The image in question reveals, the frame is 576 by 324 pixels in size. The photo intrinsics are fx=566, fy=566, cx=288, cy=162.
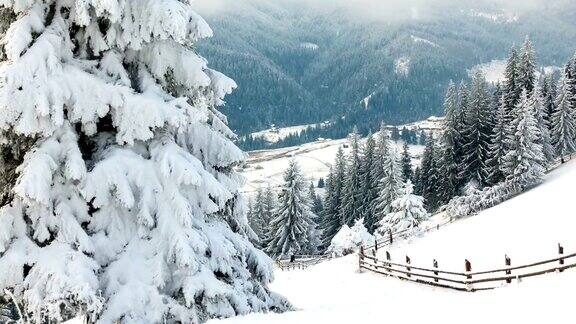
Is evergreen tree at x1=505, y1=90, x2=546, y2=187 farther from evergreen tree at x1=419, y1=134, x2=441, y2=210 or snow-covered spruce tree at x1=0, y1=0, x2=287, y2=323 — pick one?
snow-covered spruce tree at x1=0, y1=0, x2=287, y2=323

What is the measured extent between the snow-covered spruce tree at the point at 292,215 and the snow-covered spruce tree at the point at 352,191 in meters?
11.7

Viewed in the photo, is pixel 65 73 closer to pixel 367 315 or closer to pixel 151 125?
pixel 151 125

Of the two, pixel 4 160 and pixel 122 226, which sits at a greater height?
pixel 4 160

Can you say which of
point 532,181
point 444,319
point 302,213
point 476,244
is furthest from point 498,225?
point 444,319

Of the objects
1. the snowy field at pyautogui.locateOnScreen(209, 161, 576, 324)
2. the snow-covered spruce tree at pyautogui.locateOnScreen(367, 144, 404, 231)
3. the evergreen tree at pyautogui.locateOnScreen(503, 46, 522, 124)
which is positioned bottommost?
the snowy field at pyautogui.locateOnScreen(209, 161, 576, 324)

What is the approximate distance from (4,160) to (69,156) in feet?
4.48

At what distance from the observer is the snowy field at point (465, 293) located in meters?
13.5

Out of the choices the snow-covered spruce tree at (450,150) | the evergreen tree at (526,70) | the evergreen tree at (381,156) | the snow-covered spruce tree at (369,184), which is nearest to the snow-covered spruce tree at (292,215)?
the snow-covered spruce tree at (369,184)

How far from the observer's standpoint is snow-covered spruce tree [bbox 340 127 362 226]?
242ft

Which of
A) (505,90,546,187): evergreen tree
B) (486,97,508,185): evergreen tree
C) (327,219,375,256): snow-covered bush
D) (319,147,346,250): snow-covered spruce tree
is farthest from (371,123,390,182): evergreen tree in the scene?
(327,219,375,256): snow-covered bush

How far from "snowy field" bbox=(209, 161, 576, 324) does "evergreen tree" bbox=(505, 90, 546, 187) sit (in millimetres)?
1998

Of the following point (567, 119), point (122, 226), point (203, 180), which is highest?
point (567, 119)

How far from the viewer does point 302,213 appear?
204 feet

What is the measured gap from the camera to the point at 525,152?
54.6 metres
